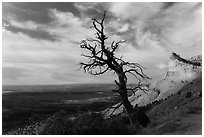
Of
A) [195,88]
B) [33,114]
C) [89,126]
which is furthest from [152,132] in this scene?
[33,114]

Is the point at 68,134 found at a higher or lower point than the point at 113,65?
Answer: lower

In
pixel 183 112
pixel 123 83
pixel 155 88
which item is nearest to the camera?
pixel 123 83

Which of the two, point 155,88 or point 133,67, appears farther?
point 155,88

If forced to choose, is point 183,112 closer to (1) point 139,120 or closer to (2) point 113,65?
(1) point 139,120

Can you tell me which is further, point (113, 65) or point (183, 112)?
point (183, 112)

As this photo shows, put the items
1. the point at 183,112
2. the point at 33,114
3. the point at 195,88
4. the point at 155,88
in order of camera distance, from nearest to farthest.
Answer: the point at 183,112
the point at 195,88
the point at 155,88
the point at 33,114

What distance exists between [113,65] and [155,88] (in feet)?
102

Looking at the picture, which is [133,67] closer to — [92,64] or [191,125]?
[92,64]

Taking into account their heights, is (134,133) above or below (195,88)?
below

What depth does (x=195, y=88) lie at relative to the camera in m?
37.4

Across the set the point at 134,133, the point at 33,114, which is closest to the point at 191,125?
the point at 134,133

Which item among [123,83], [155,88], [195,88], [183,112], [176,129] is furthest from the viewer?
[155,88]

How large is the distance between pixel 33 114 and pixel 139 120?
5579 cm

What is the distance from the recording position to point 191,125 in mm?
17578
